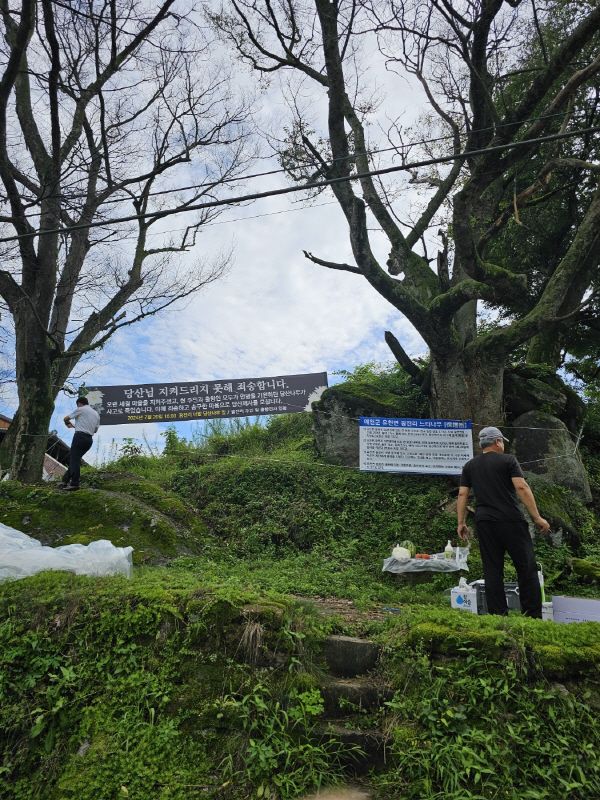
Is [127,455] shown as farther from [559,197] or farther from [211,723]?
[559,197]

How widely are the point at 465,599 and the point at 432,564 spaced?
79.4 inches

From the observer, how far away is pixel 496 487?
464 cm

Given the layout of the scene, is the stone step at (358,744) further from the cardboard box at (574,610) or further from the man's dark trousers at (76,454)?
the man's dark trousers at (76,454)

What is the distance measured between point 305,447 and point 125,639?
28.4ft

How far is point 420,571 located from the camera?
22.6 ft

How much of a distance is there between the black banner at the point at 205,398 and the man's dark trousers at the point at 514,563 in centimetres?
869

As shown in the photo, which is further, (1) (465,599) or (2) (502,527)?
(1) (465,599)

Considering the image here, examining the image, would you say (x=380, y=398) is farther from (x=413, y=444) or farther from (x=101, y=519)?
(x=101, y=519)

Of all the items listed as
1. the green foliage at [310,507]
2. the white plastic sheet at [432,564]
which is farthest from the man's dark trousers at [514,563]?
the green foliage at [310,507]

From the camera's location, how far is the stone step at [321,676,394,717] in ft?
11.2

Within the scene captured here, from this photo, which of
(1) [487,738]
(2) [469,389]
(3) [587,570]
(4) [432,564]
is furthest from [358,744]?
(2) [469,389]

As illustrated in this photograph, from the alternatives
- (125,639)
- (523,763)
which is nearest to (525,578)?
(523,763)

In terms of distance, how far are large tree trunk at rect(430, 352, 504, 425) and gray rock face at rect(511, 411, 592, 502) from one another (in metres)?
0.52

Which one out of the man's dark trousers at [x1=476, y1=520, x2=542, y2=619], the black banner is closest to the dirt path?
the man's dark trousers at [x1=476, y1=520, x2=542, y2=619]
